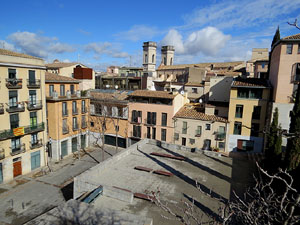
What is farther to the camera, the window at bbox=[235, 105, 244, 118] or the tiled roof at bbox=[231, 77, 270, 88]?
the window at bbox=[235, 105, 244, 118]

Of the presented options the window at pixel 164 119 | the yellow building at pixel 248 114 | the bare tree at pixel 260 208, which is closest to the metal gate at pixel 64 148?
the window at pixel 164 119

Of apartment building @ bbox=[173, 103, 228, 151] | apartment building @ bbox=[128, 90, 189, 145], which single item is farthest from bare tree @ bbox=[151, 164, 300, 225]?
apartment building @ bbox=[128, 90, 189, 145]

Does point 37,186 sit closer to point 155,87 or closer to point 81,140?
point 81,140

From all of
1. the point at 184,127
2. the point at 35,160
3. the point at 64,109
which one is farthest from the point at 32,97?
the point at 184,127

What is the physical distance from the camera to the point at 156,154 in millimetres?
23922

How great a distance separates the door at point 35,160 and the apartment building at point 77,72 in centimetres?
2101

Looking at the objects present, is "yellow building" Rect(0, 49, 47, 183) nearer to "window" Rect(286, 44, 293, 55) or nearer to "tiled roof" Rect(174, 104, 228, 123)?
"tiled roof" Rect(174, 104, 228, 123)

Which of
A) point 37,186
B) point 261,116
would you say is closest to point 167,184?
point 37,186

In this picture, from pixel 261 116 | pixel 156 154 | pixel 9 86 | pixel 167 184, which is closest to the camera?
pixel 167 184

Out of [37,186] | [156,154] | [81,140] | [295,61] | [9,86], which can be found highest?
[295,61]

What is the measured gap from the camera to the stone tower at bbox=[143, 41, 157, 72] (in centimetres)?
9631

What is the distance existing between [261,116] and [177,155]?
14.9 m

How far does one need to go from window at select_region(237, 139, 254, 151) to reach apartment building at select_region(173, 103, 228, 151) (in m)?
2.15

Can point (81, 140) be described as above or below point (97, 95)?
below
